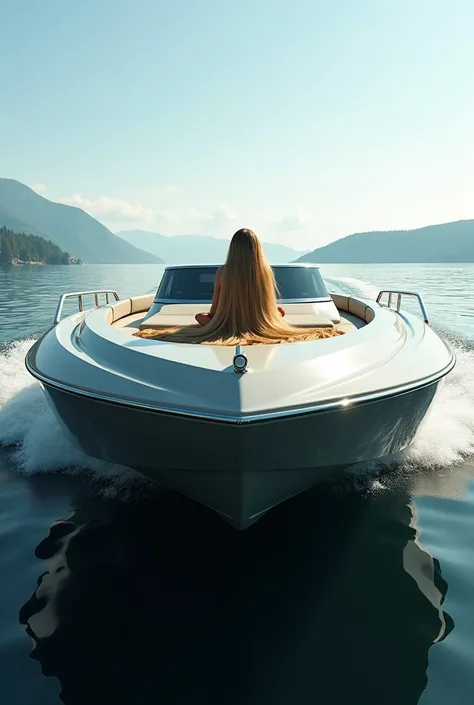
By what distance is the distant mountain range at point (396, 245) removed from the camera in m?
171

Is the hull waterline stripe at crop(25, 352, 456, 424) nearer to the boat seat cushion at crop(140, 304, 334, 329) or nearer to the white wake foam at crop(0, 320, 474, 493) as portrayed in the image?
the white wake foam at crop(0, 320, 474, 493)

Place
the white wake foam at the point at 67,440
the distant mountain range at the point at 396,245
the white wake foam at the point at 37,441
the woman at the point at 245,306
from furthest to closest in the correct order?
the distant mountain range at the point at 396,245
the white wake foam at the point at 67,440
the white wake foam at the point at 37,441
the woman at the point at 245,306

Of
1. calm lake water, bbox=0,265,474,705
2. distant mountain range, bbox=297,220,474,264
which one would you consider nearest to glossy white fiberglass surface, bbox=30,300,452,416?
calm lake water, bbox=0,265,474,705

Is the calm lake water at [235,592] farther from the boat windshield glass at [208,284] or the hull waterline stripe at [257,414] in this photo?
the boat windshield glass at [208,284]

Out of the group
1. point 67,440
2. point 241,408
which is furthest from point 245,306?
point 67,440

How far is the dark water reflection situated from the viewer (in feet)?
6.77

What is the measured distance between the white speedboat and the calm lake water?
45 centimetres

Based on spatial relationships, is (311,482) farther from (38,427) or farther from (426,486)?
(38,427)

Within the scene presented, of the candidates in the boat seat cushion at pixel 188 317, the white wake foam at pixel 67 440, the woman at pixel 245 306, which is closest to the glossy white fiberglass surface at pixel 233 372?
the woman at pixel 245 306

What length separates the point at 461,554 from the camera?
2.92m

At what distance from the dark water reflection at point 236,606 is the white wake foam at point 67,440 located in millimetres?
754

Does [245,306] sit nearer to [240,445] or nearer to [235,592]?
[240,445]

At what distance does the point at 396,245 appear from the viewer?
179m

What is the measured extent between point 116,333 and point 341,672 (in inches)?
96.8
